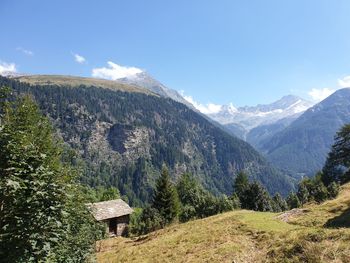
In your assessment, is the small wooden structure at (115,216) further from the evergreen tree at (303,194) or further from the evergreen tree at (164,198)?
the evergreen tree at (303,194)

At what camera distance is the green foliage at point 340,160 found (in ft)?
272

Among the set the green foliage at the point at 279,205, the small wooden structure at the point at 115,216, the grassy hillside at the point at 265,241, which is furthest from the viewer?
the green foliage at the point at 279,205

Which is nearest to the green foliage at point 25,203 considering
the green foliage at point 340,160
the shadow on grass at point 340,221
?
the shadow on grass at point 340,221

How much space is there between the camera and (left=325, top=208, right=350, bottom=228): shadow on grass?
24.0m

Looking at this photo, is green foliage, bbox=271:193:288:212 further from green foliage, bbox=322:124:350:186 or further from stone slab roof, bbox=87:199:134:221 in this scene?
stone slab roof, bbox=87:199:134:221

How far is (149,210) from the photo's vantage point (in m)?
71.2

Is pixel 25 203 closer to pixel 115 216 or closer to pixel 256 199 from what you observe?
pixel 115 216

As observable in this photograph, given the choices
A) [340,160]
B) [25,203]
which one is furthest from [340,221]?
[340,160]

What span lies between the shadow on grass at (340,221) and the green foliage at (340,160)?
57.9m

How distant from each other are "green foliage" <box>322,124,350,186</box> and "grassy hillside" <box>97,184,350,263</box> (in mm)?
55216

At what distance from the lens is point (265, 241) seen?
78.2 feet

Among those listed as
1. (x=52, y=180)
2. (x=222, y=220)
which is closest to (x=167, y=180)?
(x=222, y=220)

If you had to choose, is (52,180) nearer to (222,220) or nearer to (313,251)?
(313,251)

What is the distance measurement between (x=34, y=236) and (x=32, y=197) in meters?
1.09
